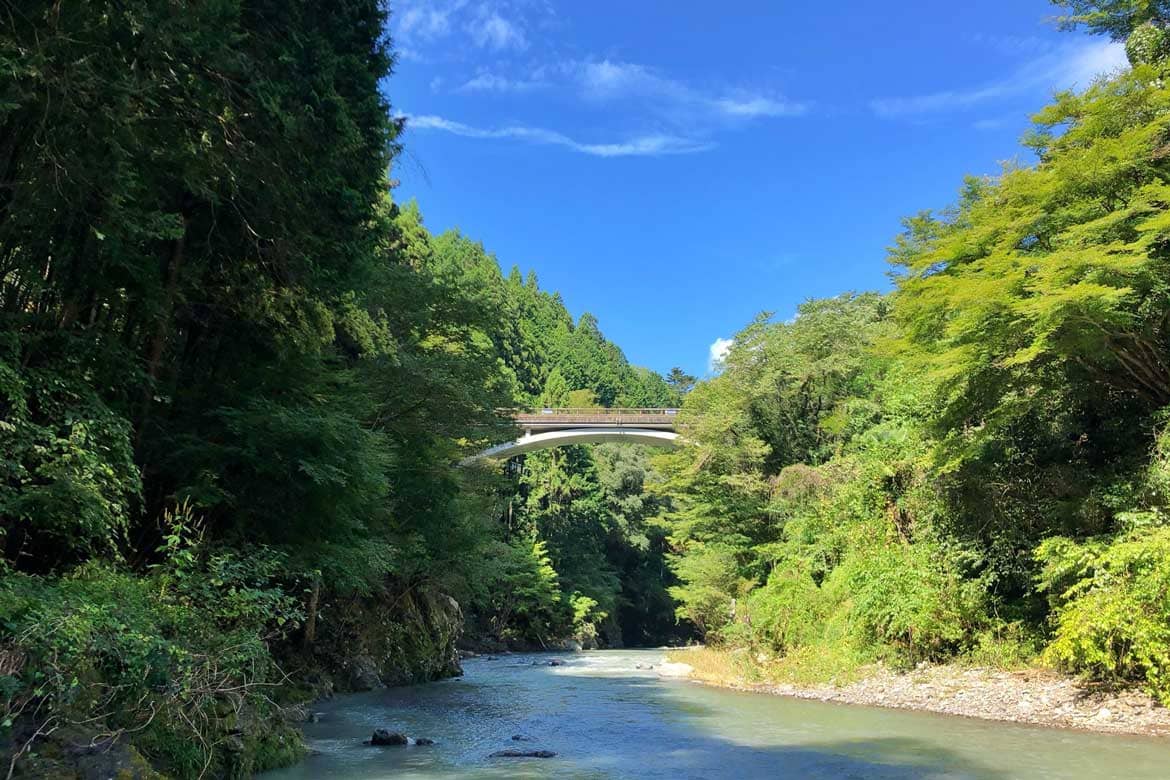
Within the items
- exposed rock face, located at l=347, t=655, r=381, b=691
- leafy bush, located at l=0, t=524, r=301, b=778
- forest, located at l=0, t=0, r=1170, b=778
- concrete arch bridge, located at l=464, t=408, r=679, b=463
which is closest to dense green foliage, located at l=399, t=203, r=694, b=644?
concrete arch bridge, located at l=464, t=408, r=679, b=463

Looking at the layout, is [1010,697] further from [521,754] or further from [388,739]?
[388,739]

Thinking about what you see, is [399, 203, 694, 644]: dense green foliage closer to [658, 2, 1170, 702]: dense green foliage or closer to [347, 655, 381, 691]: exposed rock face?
[347, 655, 381, 691]: exposed rock face

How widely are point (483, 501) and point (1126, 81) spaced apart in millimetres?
18714

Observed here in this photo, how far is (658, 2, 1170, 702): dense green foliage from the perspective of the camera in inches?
366

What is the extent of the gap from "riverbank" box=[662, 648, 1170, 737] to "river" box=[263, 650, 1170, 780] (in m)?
0.46

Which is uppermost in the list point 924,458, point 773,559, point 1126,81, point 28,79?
point 1126,81

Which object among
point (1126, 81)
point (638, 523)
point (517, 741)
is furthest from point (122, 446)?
point (638, 523)

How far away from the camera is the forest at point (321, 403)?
616cm

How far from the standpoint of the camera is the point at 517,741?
400 inches

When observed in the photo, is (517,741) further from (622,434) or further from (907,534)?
(622,434)

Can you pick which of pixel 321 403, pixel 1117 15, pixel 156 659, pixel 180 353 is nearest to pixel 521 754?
pixel 156 659

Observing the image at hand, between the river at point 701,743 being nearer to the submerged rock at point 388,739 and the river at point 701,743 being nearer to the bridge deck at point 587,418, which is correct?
the submerged rock at point 388,739

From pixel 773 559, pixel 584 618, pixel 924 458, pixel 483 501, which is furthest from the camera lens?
pixel 584 618

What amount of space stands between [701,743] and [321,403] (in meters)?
7.44
